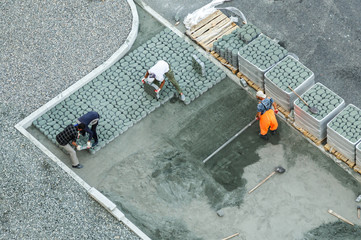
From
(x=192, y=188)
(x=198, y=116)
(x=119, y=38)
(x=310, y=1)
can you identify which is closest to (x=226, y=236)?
(x=192, y=188)

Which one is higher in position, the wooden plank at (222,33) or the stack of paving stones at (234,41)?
the stack of paving stones at (234,41)

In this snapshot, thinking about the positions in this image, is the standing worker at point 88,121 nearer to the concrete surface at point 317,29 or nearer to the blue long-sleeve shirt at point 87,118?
the blue long-sleeve shirt at point 87,118

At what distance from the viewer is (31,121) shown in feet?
65.4

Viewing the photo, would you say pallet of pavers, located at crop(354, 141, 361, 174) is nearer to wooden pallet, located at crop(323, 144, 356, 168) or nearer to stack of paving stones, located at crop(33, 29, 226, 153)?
wooden pallet, located at crop(323, 144, 356, 168)

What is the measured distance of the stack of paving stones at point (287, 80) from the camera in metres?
19.2

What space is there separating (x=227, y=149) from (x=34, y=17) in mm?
7981

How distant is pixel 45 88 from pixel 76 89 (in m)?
0.94

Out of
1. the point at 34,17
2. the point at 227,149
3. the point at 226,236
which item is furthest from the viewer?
the point at 34,17

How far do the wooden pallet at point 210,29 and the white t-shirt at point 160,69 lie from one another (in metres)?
2.46

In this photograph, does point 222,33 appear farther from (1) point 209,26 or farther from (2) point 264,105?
(2) point 264,105

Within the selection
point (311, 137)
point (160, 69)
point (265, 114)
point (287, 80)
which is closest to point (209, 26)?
point (160, 69)

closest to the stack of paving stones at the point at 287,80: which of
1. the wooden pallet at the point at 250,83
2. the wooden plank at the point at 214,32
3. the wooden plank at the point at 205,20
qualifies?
the wooden pallet at the point at 250,83

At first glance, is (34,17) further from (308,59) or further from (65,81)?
(308,59)

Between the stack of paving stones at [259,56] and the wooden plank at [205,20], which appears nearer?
the stack of paving stones at [259,56]
